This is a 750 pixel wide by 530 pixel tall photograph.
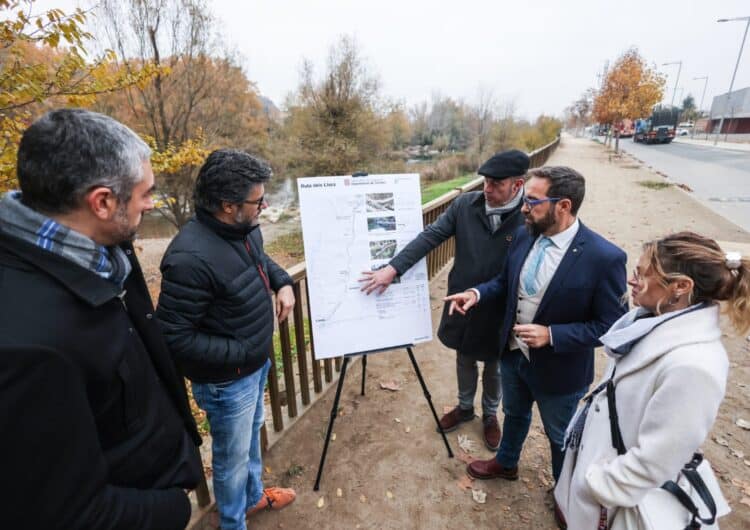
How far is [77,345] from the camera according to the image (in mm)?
912

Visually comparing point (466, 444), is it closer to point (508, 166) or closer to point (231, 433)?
point (231, 433)

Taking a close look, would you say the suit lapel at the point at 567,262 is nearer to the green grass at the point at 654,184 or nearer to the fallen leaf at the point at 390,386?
the fallen leaf at the point at 390,386

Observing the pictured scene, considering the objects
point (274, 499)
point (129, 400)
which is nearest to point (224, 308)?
point (129, 400)

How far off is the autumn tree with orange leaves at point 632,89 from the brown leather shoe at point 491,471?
80.2 ft

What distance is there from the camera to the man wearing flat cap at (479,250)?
2.40m

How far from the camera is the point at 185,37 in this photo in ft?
34.9

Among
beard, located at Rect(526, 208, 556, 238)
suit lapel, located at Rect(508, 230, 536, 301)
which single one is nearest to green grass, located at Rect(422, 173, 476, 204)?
suit lapel, located at Rect(508, 230, 536, 301)

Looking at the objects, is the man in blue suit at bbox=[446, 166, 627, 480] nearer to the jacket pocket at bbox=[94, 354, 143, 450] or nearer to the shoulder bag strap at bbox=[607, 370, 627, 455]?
the shoulder bag strap at bbox=[607, 370, 627, 455]

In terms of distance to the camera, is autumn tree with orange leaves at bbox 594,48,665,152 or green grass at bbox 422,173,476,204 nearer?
green grass at bbox 422,173,476,204

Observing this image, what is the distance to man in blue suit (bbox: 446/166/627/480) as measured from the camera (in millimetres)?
1893

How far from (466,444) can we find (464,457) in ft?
0.42

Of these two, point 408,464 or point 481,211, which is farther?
point 408,464

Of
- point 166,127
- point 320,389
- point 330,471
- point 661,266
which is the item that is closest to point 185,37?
point 166,127

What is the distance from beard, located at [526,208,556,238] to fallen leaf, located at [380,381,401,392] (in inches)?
81.3
